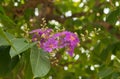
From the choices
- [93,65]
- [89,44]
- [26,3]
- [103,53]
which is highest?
[26,3]

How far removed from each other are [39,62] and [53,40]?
16 centimetres

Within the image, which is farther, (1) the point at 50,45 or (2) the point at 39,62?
(1) the point at 50,45

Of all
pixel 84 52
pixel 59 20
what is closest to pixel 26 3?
pixel 59 20

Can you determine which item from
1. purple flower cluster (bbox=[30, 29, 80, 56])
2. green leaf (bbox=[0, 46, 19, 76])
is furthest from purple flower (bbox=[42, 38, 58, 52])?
green leaf (bbox=[0, 46, 19, 76])

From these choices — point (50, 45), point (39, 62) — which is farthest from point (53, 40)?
point (39, 62)

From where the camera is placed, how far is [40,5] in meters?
2.73

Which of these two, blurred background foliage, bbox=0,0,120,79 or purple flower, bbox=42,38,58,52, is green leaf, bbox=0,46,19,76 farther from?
purple flower, bbox=42,38,58,52

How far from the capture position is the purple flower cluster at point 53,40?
1.23 meters

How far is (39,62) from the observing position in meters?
1.12

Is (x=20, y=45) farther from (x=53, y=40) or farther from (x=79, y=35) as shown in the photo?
(x=79, y=35)

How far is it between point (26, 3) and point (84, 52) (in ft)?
1.67

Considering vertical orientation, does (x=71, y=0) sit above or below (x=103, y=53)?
below

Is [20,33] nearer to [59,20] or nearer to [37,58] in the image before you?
[37,58]

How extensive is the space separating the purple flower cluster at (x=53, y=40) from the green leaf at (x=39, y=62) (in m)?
0.06
